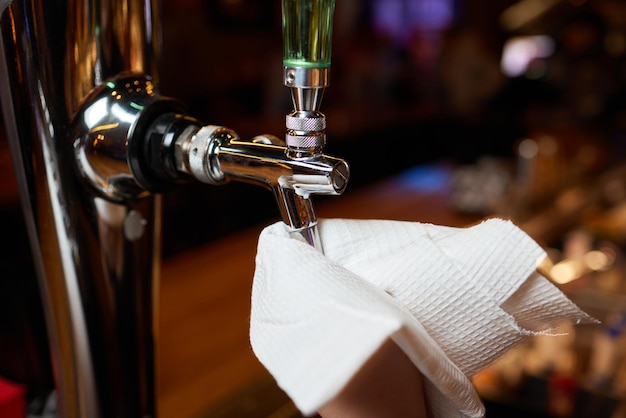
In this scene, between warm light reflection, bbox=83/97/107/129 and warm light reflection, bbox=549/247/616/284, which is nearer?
warm light reflection, bbox=83/97/107/129

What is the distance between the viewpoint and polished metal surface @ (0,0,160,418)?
534mm

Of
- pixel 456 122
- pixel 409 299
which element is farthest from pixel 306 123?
pixel 456 122

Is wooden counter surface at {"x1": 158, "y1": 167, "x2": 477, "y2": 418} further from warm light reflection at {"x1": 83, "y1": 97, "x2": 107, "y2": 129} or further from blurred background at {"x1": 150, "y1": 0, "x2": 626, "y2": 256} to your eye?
blurred background at {"x1": 150, "y1": 0, "x2": 626, "y2": 256}

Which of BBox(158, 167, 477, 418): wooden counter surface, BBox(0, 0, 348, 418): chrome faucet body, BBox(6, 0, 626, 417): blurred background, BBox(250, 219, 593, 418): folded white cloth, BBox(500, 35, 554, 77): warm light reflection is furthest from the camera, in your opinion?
BBox(500, 35, 554, 77): warm light reflection

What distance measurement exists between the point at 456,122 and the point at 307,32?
20.4 feet

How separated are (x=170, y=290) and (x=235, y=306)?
0.54 feet

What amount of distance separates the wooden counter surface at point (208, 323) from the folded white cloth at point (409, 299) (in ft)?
0.26

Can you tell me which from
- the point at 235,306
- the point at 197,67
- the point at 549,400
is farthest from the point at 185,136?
the point at 197,67

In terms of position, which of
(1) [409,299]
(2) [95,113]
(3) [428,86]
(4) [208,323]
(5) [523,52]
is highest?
(2) [95,113]

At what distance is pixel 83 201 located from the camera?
0.57 metres

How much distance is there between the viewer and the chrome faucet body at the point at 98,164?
1.63ft

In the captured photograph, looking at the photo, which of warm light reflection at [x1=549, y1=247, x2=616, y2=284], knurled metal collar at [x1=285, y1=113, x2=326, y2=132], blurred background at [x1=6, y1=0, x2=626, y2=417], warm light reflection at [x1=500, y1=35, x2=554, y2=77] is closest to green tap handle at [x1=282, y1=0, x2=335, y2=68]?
knurled metal collar at [x1=285, y1=113, x2=326, y2=132]

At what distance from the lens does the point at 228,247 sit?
1581mm

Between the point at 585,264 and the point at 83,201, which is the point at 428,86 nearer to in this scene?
the point at 585,264
